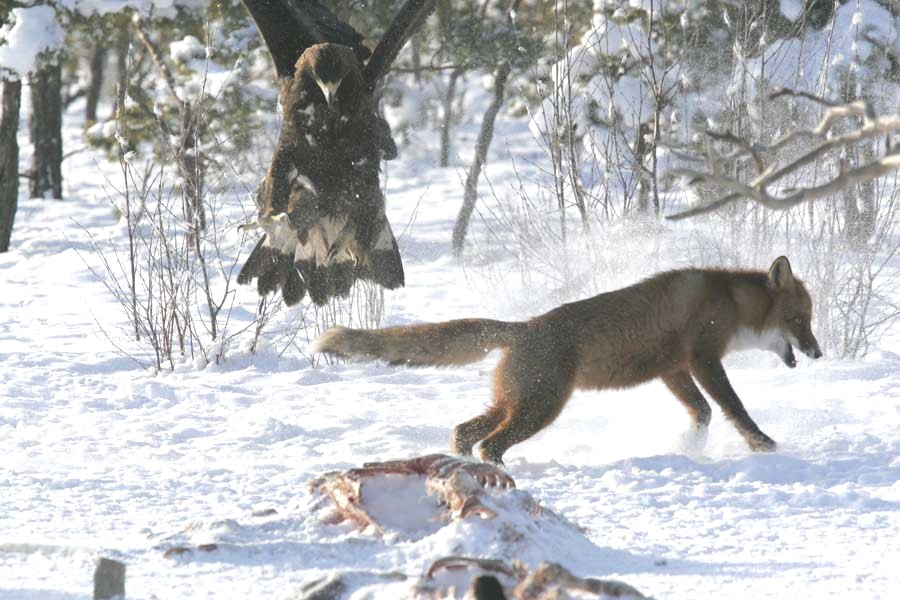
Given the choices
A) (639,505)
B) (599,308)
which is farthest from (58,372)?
(639,505)

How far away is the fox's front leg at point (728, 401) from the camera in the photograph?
5980 mm

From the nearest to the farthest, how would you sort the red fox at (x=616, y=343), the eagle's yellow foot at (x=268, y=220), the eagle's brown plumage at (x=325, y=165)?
the red fox at (x=616, y=343) → the eagle's brown plumage at (x=325, y=165) → the eagle's yellow foot at (x=268, y=220)

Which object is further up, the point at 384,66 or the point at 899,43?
the point at 899,43

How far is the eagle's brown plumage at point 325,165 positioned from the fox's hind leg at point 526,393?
2.34m

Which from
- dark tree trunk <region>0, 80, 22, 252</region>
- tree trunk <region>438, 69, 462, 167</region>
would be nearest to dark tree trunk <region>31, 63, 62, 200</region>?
dark tree trunk <region>0, 80, 22, 252</region>

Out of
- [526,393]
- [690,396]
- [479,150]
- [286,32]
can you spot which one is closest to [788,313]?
[690,396]

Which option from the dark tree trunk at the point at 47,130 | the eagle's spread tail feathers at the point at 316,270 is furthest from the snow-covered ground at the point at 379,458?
the dark tree trunk at the point at 47,130

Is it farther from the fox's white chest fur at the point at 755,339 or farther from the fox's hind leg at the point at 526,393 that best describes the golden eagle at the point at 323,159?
the fox's white chest fur at the point at 755,339

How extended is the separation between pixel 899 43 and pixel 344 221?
721 cm

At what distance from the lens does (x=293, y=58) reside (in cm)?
814

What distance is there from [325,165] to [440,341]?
2.18m

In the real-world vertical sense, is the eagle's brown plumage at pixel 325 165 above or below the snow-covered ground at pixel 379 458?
above

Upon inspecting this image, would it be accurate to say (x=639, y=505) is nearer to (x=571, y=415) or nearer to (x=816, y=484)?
(x=816, y=484)

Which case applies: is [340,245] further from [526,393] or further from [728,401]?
[728,401]
